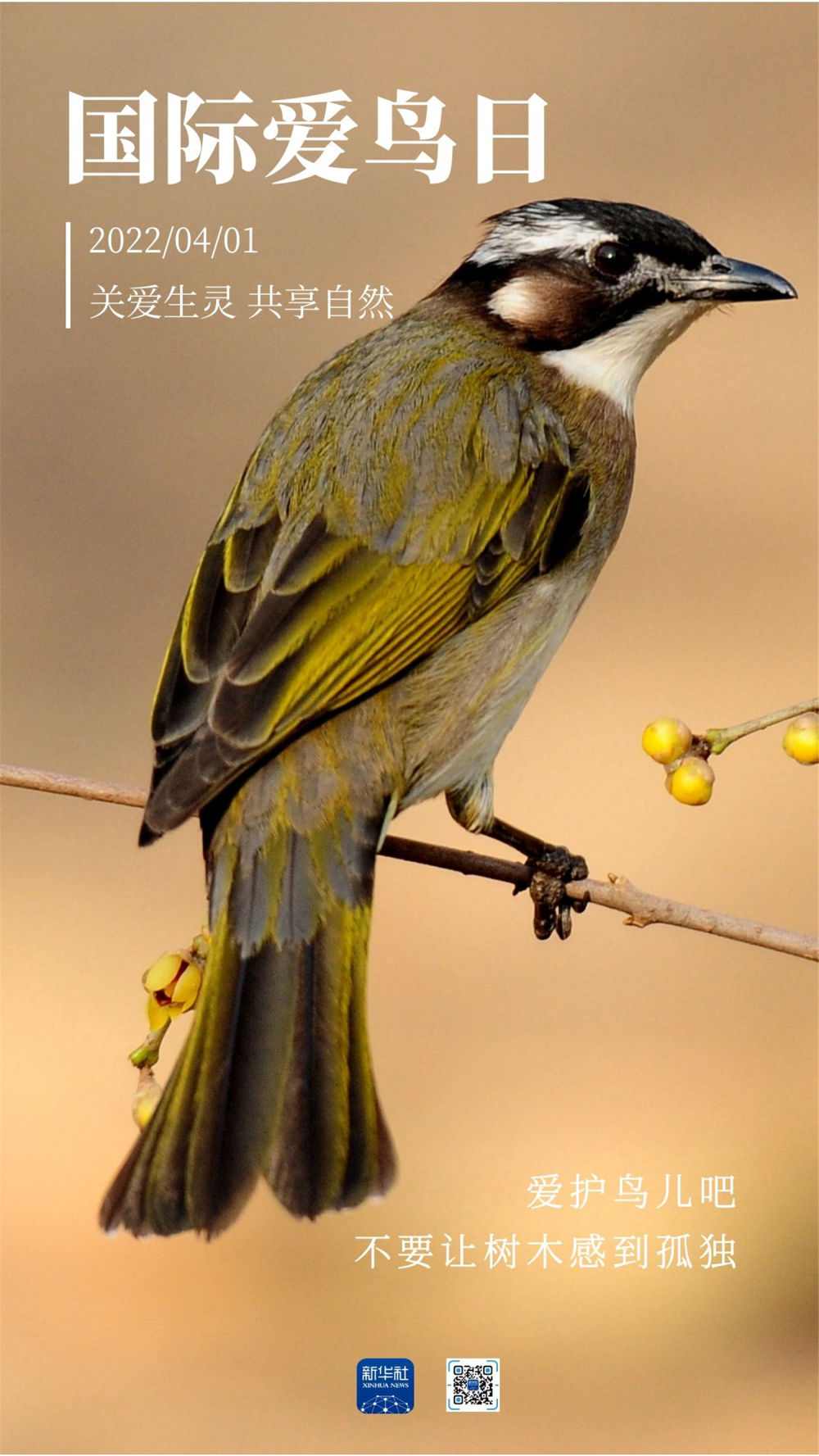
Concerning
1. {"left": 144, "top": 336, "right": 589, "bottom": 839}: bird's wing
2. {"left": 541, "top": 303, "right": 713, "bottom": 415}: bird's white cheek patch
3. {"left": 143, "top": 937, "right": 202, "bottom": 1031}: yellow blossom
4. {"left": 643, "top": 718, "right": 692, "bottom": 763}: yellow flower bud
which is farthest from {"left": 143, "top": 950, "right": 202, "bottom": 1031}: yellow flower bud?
{"left": 541, "top": 303, "right": 713, "bottom": 415}: bird's white cheek patch

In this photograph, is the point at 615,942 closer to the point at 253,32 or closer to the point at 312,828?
the point at 312,828

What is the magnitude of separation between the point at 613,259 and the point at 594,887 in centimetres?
149

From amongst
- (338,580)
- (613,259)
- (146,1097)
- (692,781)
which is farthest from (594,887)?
(613,259)

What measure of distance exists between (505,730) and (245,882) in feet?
2.63

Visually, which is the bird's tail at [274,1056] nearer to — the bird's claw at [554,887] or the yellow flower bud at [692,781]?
the yellow flower bud at [692,781]

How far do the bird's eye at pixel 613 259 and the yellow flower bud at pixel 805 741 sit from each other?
4.46ft

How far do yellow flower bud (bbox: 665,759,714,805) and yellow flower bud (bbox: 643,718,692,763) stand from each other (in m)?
0.03

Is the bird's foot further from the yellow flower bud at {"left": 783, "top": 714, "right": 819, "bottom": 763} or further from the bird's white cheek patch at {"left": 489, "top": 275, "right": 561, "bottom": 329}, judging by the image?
the bird's white cheek patch at {"left": 489, "top": 275, "right": 561, "bottom": 329}

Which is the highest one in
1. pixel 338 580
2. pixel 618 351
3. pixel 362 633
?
pixel 618 351

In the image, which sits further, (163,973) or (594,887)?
(594,887)

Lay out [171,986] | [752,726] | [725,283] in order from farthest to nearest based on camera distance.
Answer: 1. [725,283]
2. [171,986]
3. [752,726]

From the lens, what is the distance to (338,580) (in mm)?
3312

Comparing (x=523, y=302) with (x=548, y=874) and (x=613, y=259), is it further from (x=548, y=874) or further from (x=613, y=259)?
(x=548, y=874)

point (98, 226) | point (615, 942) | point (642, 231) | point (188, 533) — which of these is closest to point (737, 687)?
point (615, 942)
